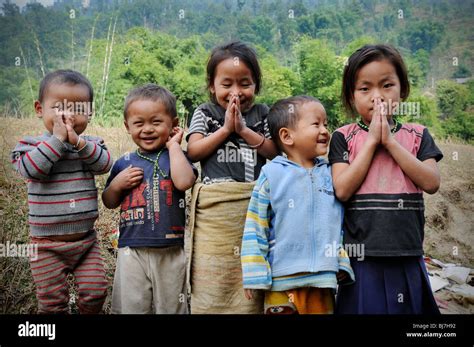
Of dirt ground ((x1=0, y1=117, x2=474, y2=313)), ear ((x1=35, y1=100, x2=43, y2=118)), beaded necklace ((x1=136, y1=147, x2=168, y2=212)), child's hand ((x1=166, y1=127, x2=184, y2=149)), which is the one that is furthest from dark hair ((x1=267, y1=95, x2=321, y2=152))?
dirt ground ((x1=0, y1=117, x2=474, y2=313))

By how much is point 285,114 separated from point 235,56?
1.11 feet

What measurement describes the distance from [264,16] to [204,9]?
0.33m

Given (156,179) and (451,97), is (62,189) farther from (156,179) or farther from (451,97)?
(451,97)

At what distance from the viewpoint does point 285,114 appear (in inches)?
79.8

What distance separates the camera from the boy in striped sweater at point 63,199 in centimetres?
205

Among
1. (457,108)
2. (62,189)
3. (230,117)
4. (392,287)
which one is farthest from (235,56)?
(457,108)

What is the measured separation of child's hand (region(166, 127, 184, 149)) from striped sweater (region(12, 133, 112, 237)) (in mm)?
279

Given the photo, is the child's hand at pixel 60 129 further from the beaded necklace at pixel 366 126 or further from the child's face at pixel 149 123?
the beaded necklace at pixel 366 126

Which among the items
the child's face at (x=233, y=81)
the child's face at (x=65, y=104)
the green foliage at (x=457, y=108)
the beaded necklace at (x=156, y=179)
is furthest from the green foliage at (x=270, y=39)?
the beaded necklace at (x=156, y=179)

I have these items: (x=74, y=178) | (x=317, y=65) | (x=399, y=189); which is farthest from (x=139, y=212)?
(x=317, y=65)

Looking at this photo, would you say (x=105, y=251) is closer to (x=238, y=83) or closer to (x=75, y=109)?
(x=75, y=109)

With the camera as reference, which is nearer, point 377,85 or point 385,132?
point 385,132

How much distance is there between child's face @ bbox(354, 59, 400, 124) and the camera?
1.93 m

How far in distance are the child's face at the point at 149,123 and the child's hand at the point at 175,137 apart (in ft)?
0.12
